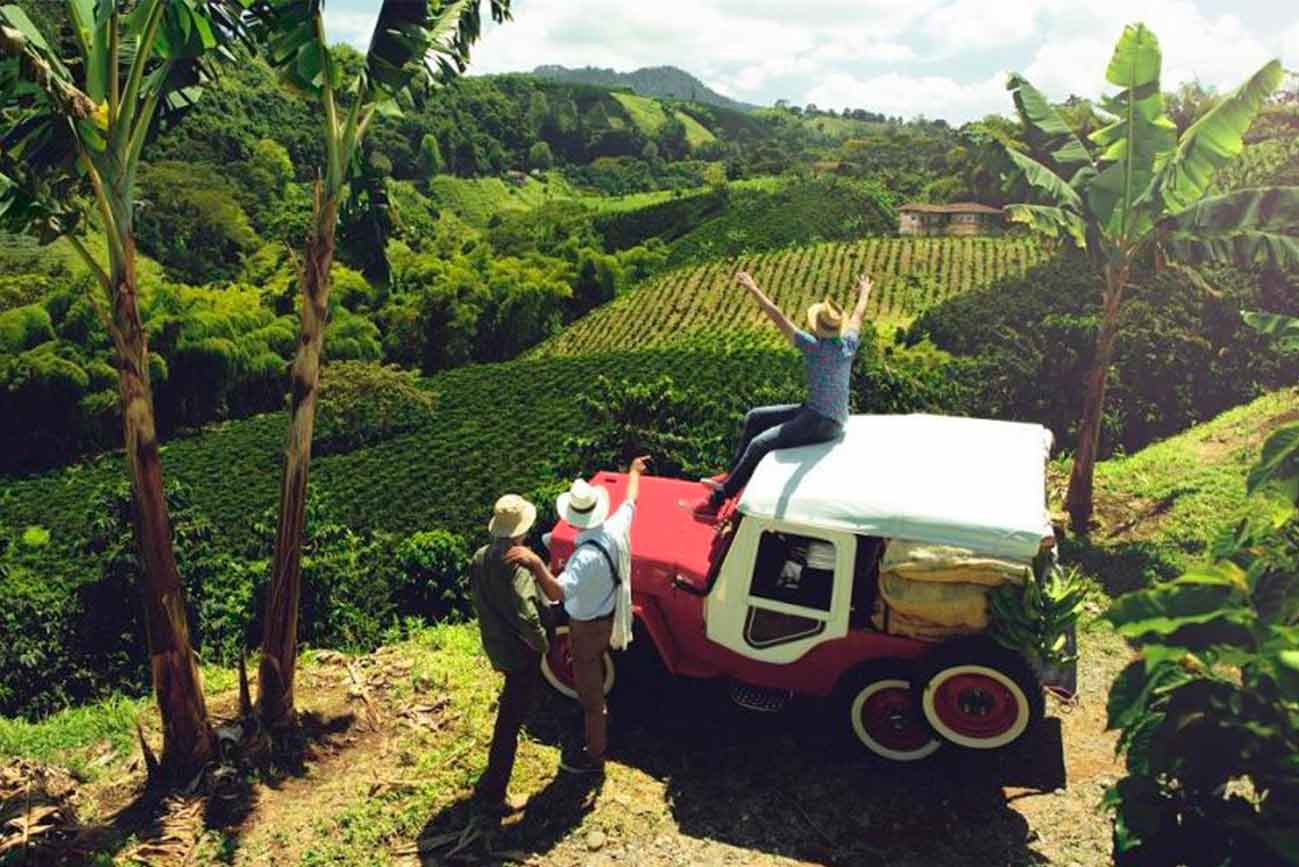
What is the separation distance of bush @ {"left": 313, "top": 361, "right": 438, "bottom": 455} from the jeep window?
38.3m

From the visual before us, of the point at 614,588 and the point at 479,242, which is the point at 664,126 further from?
the point at 614,588

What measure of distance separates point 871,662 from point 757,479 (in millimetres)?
1510

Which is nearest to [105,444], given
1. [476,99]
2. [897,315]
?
[897,315]

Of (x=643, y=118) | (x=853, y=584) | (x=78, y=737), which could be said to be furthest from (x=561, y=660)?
(x=643, y=118)

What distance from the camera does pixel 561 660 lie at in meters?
7.34

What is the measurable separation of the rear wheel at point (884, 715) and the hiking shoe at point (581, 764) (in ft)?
5.83

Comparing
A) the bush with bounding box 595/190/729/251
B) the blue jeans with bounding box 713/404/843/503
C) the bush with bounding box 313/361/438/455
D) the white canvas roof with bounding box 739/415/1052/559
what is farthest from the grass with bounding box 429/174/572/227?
the white canvas roof with bounding box 739/415/1052/559

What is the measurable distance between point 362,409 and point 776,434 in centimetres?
3844

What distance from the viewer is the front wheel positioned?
7.30m

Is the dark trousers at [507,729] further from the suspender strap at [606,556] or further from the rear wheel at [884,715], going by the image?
the rear wheel at [884,715]

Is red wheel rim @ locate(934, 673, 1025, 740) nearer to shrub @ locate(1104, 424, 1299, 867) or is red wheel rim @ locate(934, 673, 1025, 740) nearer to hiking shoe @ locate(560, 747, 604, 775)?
shrub @ locate(1104, 424, 1299, 867)

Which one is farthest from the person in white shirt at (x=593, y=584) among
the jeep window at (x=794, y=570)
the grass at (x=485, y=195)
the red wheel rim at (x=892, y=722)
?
the grass at (x=485, y=195)

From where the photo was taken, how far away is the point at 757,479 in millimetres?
6824

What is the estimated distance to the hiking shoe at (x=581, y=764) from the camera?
664cm
